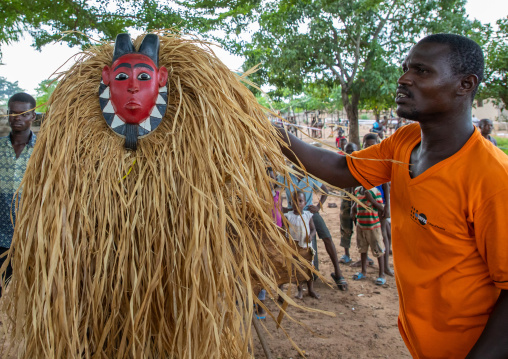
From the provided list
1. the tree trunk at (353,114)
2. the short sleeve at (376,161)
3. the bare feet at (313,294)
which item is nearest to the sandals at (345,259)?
the bare feet at (313,294)

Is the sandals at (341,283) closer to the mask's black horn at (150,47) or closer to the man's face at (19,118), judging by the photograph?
the man's face at (19,118)

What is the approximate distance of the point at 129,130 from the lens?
50.3 inches

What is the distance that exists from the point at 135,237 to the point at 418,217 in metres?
0.95

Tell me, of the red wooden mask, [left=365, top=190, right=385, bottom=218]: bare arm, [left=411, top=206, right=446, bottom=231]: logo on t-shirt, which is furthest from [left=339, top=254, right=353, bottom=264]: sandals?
the red wooden mask

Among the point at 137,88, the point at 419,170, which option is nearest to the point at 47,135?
the point at 137,88

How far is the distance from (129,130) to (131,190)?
203 millimetres

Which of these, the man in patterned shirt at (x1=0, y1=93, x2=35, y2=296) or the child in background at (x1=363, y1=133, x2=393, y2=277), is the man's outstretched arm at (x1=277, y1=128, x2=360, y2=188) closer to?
the man in patterned shirt at (x1=0, y1=93, x2=35, y2=296)

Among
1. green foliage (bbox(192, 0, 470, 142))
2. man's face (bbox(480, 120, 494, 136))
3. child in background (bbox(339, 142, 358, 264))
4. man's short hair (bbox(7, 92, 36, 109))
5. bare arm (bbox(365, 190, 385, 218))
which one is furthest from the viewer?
green foliage (bbox(192, 0, 470, 142))

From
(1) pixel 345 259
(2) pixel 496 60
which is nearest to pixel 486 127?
(1) pixel 345 259

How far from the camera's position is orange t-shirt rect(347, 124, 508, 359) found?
3.82 ft

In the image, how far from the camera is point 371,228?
4.41 meters

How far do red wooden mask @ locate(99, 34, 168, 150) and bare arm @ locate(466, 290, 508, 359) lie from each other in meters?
1.22

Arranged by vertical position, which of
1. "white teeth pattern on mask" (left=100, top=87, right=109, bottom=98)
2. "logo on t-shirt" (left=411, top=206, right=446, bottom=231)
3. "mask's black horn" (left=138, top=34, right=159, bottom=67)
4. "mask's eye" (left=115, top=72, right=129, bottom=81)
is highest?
"mask's black horn" (left=138, top=34, right=159, bottom=67)

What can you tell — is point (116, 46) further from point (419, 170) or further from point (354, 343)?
point (354, 343)
